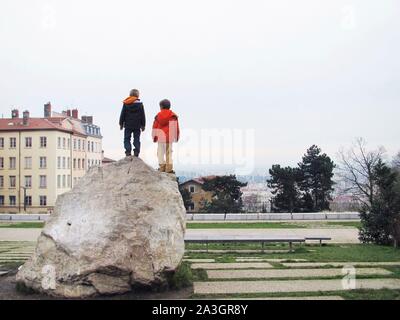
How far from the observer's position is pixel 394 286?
10.1m

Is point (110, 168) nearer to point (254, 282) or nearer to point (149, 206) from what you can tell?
point (149, 206)

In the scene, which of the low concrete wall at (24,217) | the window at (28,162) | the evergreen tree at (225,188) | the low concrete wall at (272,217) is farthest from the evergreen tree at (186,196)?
the window at (28,162)

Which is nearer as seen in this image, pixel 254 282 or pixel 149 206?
pixel 149 206

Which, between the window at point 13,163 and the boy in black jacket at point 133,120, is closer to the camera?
the boy in black jacket at point 133,120

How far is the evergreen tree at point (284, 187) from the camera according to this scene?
41562 millimetres

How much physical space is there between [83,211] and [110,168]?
133cm

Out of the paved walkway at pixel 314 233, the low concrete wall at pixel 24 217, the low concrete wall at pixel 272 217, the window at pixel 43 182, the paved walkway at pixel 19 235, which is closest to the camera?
the paved walkway at pixel 314 233

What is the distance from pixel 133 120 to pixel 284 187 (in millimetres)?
31777

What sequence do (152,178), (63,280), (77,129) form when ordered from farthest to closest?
(77,129), (152,178), (63,280)

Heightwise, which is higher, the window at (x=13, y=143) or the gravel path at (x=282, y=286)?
the window at (x=13, y=143)

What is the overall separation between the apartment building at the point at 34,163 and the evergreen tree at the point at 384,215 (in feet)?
120

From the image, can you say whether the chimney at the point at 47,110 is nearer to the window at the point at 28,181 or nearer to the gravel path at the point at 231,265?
the window at the point at 28,181
